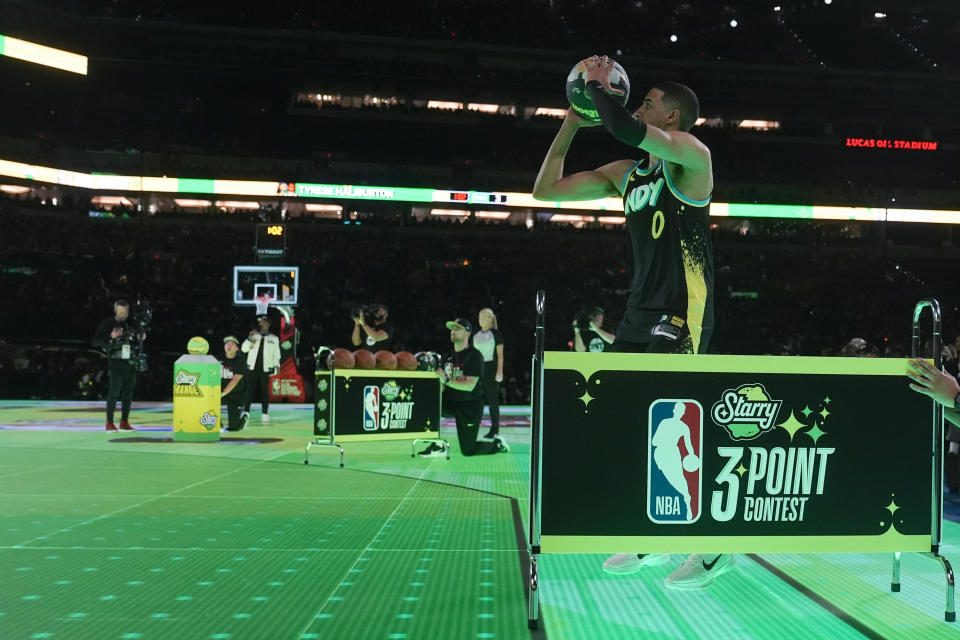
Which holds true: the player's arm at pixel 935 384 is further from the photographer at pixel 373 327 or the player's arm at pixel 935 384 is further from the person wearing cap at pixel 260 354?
the person wearing cap at pixel 260 354

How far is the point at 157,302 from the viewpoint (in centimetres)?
2772

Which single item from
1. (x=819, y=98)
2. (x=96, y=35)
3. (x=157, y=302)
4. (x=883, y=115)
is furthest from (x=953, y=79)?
(x=96, y=35)

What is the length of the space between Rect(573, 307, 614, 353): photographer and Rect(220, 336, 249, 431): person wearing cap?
533 cm

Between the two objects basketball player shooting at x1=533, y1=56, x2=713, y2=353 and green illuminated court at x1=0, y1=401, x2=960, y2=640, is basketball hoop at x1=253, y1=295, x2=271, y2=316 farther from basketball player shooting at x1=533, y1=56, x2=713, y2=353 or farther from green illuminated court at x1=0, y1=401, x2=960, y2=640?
basketball player shooting at x1=533, y1=56, x2=713, y2=353

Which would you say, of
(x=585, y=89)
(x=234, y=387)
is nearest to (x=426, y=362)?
(x=234, y=387)

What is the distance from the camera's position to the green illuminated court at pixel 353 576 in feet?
10.1

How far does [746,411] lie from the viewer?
3264 mm

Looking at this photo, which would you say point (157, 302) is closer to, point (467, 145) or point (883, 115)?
point (467, 145)

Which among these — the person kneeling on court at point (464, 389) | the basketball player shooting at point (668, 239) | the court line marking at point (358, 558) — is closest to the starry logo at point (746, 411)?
the basketball player shooting at point (668, 239)

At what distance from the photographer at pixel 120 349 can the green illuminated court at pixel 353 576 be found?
166 inches

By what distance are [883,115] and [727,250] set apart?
1175cm

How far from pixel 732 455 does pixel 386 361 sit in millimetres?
6806

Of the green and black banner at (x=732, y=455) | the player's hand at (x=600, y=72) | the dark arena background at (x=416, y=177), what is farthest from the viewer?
the dark arena background at (x=416, y=177)

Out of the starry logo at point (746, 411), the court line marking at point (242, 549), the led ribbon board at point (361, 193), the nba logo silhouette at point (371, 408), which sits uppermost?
the led ribbon board at point (361, 193)
